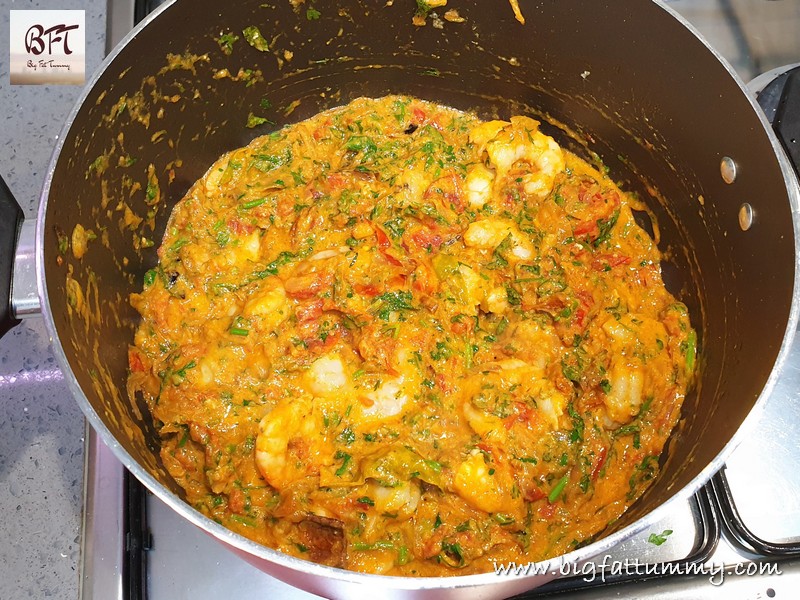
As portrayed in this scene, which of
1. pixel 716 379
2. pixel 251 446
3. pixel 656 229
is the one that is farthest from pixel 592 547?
pixel 656 229

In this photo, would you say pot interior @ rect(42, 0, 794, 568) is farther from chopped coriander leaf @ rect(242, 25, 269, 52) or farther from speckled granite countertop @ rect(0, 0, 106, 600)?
speckled granite countertop @ rect(0, 0, 106, 600)

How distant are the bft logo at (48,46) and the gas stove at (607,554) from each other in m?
1.25

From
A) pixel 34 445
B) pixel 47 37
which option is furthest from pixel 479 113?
pixel 34 445

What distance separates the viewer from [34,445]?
5.75 ft

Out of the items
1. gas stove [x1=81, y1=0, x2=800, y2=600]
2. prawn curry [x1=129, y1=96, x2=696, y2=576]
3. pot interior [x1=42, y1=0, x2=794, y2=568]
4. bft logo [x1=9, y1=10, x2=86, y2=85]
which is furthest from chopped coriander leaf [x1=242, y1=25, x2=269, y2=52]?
gas stove [x1=81, y1=0, x2=800, y2=600]

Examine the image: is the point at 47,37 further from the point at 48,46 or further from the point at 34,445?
the point at 34,445

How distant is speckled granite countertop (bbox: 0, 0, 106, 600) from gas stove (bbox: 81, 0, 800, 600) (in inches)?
5.4

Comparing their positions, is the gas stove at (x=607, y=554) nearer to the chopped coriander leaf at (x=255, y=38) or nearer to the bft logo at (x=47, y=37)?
the chopped coriander leaf at (x=255, y=38)

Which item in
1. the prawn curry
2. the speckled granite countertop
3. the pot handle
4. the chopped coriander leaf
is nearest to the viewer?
the pot handle

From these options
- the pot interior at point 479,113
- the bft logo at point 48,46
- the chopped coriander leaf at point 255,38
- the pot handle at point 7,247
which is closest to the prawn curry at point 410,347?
the pot interior at point 479,113

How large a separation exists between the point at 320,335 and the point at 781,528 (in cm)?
131

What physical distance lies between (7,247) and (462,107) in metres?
1.38

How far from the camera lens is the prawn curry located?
1.52 meters

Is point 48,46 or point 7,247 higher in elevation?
point 48,46
